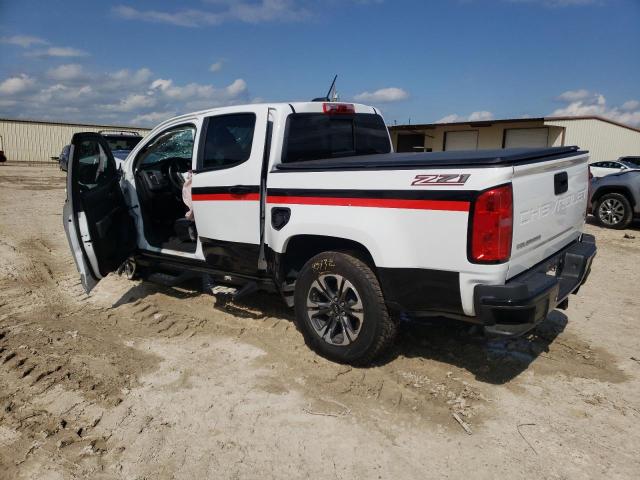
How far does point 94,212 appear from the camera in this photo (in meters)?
4.73

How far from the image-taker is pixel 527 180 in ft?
10.0

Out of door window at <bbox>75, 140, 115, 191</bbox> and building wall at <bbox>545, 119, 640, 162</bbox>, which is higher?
building wall at <bbox>545, 119, 640, 162</bbox>

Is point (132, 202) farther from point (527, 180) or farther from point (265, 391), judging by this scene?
point (527, 180)

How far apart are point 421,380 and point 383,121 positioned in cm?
282

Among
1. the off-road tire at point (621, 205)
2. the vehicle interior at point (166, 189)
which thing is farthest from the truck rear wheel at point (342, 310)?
the off-road tire at point (621, 205)

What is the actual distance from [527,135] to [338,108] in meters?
20.9

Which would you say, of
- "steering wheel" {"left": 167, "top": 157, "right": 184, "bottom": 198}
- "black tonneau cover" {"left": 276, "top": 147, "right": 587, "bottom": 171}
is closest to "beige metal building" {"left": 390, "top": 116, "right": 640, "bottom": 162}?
"steering wheel" {"left": 167, "top": 157, "right": 184, "bottom": 198}

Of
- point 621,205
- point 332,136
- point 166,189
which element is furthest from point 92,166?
point 621,205

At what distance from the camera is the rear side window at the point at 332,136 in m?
4.20

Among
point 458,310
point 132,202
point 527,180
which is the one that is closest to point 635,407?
point 458,310

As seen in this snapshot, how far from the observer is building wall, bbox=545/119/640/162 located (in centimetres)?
2341

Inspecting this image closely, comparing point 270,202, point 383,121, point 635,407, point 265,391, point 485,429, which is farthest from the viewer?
point 383,121

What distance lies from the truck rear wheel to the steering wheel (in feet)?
8.66

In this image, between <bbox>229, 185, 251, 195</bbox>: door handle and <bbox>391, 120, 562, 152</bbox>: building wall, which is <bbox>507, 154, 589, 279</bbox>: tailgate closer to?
<bbox>229, 185, 251, 195</bbox>: door handle
